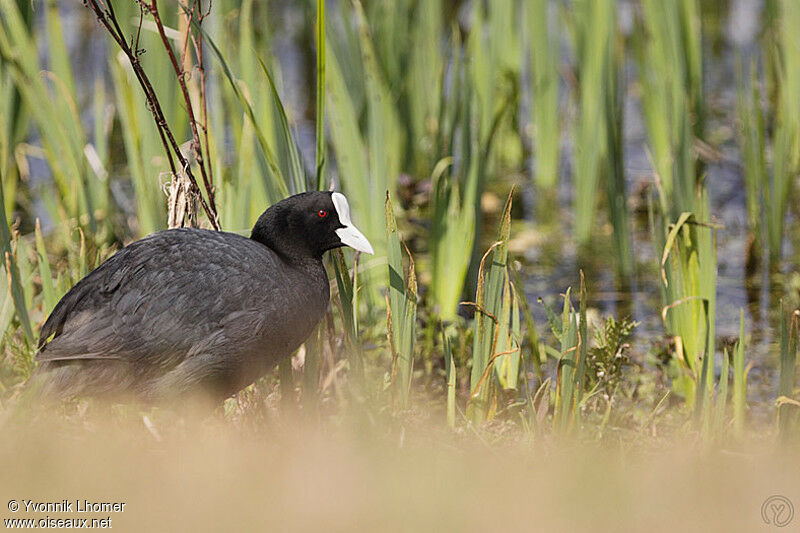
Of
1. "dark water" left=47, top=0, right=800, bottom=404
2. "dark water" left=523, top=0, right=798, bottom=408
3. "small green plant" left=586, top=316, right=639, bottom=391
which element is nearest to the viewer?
"small green plant" left=586, top=316, right=639, bottom=391

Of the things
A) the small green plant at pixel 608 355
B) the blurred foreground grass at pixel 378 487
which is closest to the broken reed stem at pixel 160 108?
the blurred foreground grass at pixel 378 487

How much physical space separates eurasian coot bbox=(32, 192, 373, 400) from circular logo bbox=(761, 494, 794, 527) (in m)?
1.08

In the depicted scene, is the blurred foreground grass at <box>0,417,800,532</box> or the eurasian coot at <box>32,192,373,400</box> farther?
the eurasian coot at <box>32,192,373,400</box>

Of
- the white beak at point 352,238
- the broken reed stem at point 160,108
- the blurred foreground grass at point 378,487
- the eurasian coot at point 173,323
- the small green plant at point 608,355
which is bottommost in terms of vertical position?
the blurred foreground grass at point 378,487

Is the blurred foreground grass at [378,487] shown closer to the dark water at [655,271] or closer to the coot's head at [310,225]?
the coot's head at [310,225]

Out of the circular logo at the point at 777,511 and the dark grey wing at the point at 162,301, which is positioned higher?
the dark grey wing at the point at 162,301

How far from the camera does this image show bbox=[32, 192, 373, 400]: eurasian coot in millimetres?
2307

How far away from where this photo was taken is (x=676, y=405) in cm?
321

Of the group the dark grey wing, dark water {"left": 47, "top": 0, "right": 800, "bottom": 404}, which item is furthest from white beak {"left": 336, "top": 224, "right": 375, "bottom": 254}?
dark water {"left": 47, "top": 0, "right": 800, "bottom": 404}

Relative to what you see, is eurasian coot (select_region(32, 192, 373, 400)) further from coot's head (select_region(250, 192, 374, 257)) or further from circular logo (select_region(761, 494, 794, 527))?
circular logo (select_region(761, 494, 794, 527))

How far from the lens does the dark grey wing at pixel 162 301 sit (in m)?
2.30

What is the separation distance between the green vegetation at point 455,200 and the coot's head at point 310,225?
0.11 m

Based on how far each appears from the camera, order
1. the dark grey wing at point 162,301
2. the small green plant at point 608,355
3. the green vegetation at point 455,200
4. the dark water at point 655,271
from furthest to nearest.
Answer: the dark water at point 655,271, the small green plant at point 608,355, the green vegetation at point 455,200, the dark grey wing at point 162,301

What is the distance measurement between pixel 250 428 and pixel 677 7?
7.65ft
